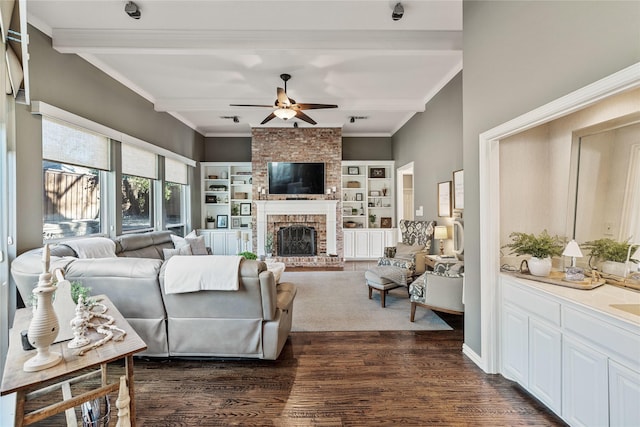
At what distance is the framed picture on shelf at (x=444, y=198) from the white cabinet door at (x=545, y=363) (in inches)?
114

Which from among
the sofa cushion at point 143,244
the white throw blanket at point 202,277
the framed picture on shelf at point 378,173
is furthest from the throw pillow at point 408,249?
the sofa cushion at point 143,244

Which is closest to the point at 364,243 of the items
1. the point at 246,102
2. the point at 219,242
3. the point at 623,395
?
the point at 219,242

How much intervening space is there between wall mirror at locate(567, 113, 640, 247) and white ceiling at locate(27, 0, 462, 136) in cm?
179

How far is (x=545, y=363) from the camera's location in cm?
196

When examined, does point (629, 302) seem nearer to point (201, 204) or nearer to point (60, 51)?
point (60, 51)

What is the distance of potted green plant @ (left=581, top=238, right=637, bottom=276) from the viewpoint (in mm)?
1986

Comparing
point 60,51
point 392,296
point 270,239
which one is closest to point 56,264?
point 60,51

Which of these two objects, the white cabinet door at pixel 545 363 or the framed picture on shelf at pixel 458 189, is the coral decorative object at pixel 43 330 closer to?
the white cabinet door at pixel 545 363

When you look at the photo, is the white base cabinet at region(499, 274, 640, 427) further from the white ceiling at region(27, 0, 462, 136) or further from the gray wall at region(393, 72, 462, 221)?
the white ceiling at region(27, 0, 462, 136)

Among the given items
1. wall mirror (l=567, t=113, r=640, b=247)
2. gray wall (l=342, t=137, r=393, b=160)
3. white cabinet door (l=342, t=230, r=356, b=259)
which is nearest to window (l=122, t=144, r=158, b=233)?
white cabinet door (l=342, t=230, r=356, b=259)

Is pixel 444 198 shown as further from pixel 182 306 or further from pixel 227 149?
pixel 227 149

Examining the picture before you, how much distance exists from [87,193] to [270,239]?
3.79 m

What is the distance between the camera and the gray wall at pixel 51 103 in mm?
2934

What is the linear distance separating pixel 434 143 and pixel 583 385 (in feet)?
14.0
